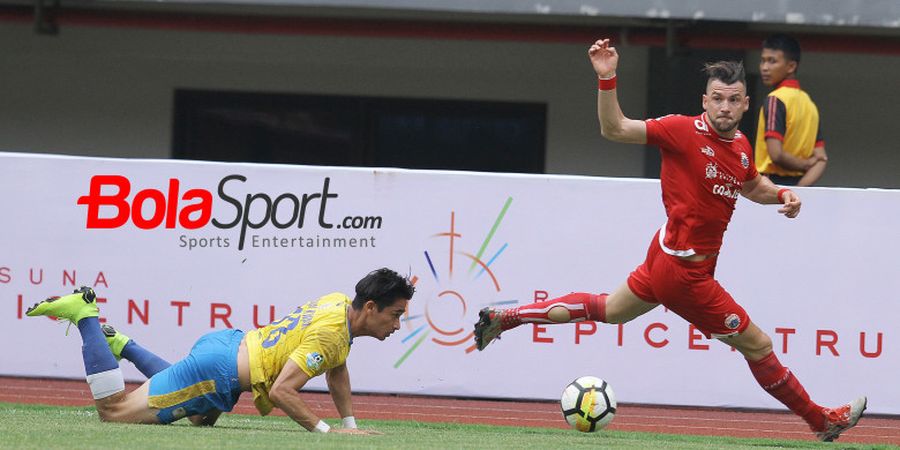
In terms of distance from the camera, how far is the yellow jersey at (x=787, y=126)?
998cm

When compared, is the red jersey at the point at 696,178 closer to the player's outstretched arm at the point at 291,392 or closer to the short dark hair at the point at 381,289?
the short dark hair at the point at 381,289

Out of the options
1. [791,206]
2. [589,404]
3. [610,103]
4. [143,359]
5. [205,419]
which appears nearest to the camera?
[610,103]

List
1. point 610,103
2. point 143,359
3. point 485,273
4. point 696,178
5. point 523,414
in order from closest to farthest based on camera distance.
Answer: point 610,103, point 696,178, point 143,359, point 523,414, point 485,273

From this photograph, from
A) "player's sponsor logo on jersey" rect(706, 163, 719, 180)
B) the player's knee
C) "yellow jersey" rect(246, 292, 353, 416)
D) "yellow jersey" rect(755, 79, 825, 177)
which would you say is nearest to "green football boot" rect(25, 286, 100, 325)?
the player's knee

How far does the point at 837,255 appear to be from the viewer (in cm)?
945

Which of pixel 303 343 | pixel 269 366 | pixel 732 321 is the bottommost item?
pixel 269 366

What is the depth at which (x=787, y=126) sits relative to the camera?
10109mm

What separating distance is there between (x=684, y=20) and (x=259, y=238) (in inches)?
177

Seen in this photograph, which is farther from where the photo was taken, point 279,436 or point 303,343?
point 303,343

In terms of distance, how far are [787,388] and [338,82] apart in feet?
24.6

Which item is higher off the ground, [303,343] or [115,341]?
[303,343]

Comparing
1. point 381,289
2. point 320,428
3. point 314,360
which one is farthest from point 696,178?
point 320,428

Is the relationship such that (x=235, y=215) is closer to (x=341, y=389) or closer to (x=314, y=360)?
(x=341, y=389)

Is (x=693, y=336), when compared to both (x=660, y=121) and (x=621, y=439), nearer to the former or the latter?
(x=621, y=439)
